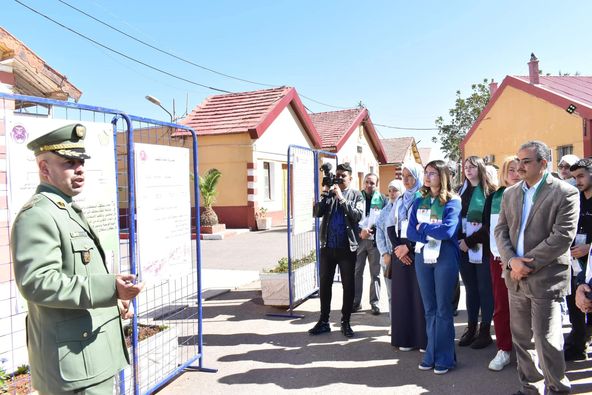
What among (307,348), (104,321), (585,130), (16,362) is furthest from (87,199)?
(585,130)

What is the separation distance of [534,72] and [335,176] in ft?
51.5

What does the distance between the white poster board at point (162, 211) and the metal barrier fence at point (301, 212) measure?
2305mm

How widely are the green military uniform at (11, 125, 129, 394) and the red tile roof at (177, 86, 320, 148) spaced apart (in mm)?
15467

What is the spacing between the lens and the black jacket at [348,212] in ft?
17.2

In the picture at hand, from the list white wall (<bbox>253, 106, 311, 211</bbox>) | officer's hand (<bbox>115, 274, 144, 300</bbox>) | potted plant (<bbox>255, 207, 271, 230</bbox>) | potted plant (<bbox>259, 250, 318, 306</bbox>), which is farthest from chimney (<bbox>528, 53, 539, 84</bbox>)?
officer's hand (<bbox>115, 274, 144, 300</bbox>)

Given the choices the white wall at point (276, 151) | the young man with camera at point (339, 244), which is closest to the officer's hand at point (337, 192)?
the young man with camera at point (339, 244)

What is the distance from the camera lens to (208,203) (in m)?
16.5

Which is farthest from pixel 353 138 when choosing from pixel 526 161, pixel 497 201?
pixel 526 161

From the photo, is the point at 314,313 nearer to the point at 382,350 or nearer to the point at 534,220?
the point at 382,350

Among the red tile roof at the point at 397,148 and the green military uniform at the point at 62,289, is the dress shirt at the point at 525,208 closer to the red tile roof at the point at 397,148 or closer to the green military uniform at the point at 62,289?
the green military uniform at the point at 62,289

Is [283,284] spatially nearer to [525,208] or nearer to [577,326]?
[577,326]

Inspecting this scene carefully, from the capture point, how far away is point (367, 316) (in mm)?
6090

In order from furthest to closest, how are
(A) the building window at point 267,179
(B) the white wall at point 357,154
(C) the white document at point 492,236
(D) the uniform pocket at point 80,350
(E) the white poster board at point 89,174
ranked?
(B) the white wall at point 357,154
(A) the building window at point 267,179
(C) the white document at point 492,236
(E) the white poster board at point 89,174
(D) the uniform pocket at point 80,350

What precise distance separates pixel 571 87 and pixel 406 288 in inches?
675
